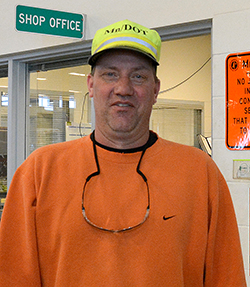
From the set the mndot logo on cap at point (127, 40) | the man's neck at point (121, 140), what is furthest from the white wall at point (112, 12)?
the man's neck at point (121, 140)

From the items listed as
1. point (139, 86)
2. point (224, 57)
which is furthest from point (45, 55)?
point (139, 86)

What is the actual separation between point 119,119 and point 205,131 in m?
1.65

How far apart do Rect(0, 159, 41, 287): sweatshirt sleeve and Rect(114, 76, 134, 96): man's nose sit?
1.03 ft

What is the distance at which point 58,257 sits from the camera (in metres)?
1.13

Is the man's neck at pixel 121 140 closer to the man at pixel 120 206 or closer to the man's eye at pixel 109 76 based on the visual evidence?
the man at pixel 120 206

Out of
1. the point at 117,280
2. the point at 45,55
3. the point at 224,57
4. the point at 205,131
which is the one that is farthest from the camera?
the point at 45,55

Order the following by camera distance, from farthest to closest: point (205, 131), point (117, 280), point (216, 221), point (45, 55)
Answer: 1. point (45, 55)
2. point (205, 131)
3. point (216, 221)
4. point (117, 280)

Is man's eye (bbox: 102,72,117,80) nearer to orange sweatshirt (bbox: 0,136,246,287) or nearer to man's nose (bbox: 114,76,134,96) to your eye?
man's nose (bbox: 114,76,134,96)

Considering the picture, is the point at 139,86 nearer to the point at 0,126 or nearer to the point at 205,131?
the point at 205,131

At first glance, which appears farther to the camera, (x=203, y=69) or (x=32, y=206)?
(x=203, y=69)

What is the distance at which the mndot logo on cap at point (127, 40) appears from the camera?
3.71 feet

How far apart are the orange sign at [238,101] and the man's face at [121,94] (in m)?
1.04

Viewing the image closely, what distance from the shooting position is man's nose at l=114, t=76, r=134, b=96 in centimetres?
113

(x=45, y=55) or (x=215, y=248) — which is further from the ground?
(x=45, y=55)
